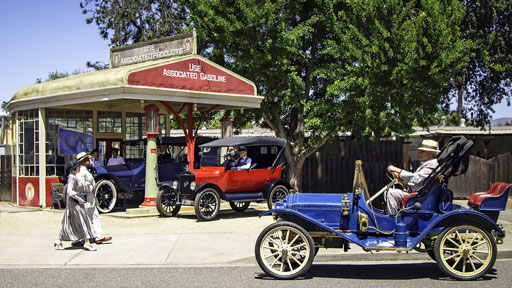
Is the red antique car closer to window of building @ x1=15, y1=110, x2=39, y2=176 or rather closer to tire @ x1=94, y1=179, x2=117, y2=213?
tire @ x1=94, y1=179, x2=117, y2=213

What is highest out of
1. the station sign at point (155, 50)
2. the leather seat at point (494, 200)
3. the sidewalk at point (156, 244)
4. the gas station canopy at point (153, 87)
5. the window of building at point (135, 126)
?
the station sign at point (155, 50)

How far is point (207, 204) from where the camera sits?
47.2 ft

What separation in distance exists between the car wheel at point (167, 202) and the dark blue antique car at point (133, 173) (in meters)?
1.40

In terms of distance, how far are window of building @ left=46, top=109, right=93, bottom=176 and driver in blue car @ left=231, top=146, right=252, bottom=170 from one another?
20.8ft

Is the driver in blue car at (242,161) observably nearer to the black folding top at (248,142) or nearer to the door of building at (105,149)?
the black folding top at (248,142)

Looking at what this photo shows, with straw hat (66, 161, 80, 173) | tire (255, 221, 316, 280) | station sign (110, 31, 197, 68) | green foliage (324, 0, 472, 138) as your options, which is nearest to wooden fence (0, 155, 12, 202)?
straw hat (66, 161, 80, 173)

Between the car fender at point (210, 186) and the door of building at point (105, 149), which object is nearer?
the car fender at point (210, 186)

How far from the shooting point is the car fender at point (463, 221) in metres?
7.70

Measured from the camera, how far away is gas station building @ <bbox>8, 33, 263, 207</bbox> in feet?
51.9

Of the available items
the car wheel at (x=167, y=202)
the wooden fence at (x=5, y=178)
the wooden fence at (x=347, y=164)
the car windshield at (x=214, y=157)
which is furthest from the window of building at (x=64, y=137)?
the wooden fence at (x=347, y=164)

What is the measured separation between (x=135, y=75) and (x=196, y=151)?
12.0 feet

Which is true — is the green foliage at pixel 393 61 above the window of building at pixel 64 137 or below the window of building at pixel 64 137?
above

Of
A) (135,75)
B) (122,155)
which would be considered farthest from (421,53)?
(122,155)

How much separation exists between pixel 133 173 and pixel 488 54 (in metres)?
14.9
